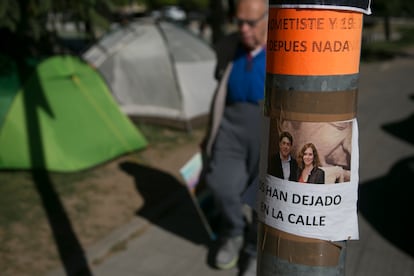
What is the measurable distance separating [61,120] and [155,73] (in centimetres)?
212

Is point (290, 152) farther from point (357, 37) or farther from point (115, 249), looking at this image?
point (115, 249)

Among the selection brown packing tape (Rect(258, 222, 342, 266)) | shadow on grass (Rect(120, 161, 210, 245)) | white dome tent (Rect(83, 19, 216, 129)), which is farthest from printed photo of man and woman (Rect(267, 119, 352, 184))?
white dome tent (Rect(83, 19, 216, 129))

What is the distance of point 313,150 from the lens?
139 centimetres

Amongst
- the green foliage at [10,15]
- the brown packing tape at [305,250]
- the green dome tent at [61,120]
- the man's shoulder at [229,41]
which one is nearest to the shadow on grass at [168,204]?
the green dome tent at [61,120]

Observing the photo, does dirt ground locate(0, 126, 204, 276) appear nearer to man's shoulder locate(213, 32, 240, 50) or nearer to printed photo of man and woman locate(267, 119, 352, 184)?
man's shoulder locate(213, 32, 240, 50)

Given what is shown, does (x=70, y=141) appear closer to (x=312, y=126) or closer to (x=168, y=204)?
(x=168, y=204)

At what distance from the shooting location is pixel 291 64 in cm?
139

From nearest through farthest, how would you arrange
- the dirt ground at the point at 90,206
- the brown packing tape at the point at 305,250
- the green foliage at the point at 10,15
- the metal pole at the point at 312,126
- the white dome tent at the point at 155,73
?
the metal pole at the point at 312,126 < the brown packing tape at the point at 305,250 < the dirt ground at the point at 90,206 < the green foliage at the point at 10,15 < the white dome tent at the point at 155,73

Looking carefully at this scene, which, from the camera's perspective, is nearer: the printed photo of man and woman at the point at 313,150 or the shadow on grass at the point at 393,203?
the printed photo of man and woman at the point at 313,150

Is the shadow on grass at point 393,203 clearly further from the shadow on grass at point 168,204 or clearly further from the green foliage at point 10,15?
the green foliage at point 10,15

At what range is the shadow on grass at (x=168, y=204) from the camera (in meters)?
4.39

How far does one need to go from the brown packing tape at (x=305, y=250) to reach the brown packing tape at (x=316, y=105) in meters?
0.39

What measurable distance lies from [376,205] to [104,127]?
11.1 feet

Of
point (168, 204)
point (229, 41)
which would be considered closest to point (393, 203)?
point (168, 204)
